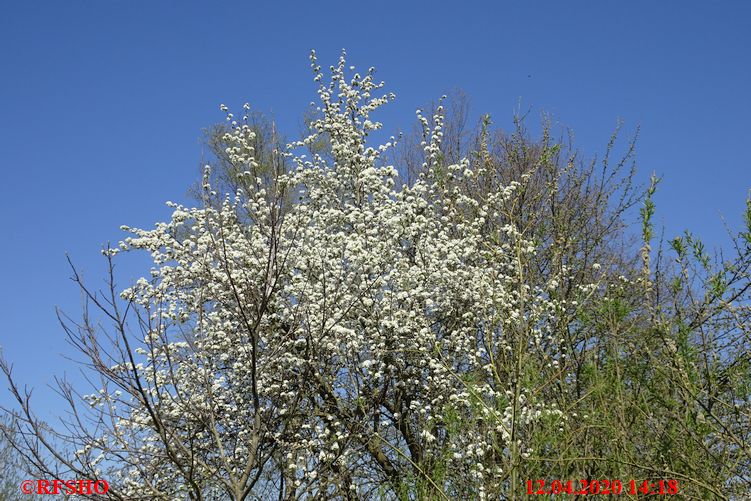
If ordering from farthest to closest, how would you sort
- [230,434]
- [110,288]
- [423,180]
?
[423,180] < [230,434] < [110,288]

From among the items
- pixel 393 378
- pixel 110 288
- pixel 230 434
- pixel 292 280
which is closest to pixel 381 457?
pixel 393 378

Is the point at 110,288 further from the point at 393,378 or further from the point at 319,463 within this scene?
the point at 393,378

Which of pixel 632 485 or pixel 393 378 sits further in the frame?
pixel 393 378

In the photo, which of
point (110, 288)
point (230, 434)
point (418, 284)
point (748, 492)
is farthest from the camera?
point (418, 284)

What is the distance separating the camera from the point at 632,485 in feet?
15.0

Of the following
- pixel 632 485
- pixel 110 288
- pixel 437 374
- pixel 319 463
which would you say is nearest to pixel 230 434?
pixel 319 463

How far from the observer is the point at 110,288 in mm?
4988

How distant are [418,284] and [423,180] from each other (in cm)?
190

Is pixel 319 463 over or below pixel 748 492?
over

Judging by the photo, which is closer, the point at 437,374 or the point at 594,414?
the point at 594,414

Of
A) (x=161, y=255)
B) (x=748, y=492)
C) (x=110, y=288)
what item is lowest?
(x=748, y=492)

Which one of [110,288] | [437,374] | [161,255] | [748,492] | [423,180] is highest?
[423,180]

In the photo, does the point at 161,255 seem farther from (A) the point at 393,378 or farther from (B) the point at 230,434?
(A) the point at 393,378

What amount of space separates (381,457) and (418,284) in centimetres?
225
